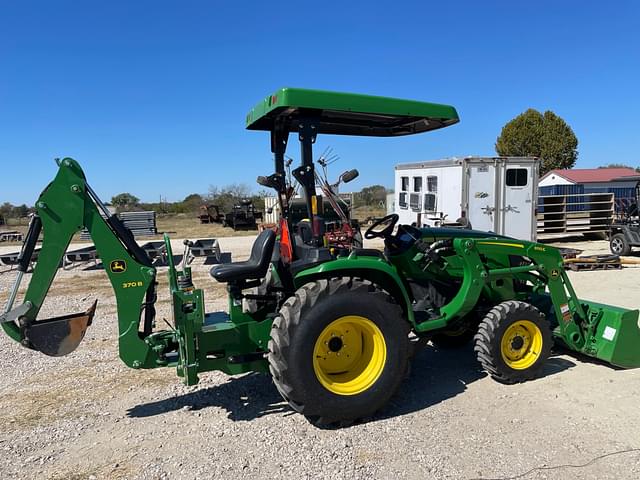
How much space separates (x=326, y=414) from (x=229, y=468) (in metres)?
0.80

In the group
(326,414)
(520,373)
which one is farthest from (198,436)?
(520,373)

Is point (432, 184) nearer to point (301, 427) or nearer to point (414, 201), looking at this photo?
point (414, 201)

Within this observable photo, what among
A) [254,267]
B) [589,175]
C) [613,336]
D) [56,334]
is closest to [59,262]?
[56,334]

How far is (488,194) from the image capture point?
13414mm

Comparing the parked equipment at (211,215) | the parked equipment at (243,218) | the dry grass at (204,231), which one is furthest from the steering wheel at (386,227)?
the parked equipment at (211,215)

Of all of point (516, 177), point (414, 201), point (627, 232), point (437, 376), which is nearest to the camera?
point (437, 376)

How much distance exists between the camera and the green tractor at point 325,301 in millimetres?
3672

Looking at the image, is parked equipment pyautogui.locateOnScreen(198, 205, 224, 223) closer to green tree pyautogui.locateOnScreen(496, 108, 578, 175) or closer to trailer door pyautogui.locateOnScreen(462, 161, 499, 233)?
trailer door pyautogui.locateOnScreen(462, 161, 499, 233)

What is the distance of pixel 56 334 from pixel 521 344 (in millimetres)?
3951

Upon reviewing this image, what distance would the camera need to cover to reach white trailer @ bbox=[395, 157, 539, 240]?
13234mm

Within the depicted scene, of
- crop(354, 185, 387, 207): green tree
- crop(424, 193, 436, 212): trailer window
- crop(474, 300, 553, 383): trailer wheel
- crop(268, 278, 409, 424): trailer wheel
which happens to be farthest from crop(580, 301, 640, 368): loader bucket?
crop(354, 185, 387, 207): green tree

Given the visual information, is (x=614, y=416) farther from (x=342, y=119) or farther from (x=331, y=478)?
(x=342, y=119)

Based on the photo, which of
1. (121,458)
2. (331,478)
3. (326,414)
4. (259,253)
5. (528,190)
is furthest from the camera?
(528,190)

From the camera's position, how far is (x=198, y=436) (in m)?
3.72
